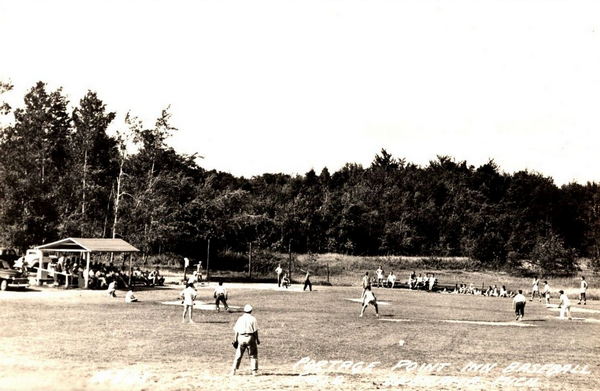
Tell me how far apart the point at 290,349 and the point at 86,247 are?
80.4 feet

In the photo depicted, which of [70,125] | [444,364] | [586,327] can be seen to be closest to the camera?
[444,364]

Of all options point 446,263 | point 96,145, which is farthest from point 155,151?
point 446,263

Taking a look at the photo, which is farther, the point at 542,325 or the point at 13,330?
the point at 542,325

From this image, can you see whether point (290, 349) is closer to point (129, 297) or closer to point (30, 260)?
point (129, 297)

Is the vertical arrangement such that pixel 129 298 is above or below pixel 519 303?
below

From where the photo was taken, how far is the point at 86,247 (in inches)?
1554

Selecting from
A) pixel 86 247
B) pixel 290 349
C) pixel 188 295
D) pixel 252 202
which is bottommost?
pixel 290 349

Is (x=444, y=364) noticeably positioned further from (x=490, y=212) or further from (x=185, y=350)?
(x=490, y=212)

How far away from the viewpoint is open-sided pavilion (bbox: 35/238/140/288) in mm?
39625

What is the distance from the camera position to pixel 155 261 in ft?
226

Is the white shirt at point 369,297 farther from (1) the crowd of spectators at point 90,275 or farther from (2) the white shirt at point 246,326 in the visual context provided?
(1) the crowd of spectators at point 90,275

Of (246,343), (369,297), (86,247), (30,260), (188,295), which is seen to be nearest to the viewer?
(246,343)

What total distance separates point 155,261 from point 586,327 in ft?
164

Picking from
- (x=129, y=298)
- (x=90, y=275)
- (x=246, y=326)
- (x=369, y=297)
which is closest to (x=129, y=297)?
(x=129, y=298)
